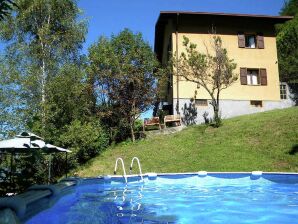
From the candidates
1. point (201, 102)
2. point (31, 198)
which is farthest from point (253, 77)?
point (31, 198)

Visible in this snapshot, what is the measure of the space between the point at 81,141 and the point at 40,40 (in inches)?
295

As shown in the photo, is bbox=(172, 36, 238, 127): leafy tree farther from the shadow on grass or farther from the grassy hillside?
the shadow on grass

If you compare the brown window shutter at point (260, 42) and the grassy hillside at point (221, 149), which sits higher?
the brown window shutter at point (260, 42)

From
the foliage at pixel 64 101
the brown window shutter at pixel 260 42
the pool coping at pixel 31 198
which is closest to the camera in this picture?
the pool coping at pixel 31 198

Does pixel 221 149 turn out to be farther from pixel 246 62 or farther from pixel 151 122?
pixel 246 62

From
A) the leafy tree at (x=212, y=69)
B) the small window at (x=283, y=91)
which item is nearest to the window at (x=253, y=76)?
the small window at (x=283, y=91)

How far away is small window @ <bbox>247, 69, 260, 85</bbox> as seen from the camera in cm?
2489

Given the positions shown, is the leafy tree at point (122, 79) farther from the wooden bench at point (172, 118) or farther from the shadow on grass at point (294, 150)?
the shadow on grass at point (294, 150)

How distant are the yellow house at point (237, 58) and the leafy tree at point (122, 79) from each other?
2.90 metres

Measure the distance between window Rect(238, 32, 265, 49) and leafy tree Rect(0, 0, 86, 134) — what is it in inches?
424

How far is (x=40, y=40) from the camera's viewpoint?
2091 centimetres

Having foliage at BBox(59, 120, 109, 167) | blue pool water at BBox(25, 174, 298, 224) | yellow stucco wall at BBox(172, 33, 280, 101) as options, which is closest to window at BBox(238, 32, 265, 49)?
yellow stucco wall at BBox(172, 33, 280, 101)

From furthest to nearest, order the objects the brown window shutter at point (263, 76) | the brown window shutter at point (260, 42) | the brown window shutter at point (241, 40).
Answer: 1. the brown window shutter at point (260, 42)
2. the brown window shutter at point (241, 40)
3. the brown window shutter at point (263, 76)

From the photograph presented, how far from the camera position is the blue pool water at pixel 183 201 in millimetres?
7031
